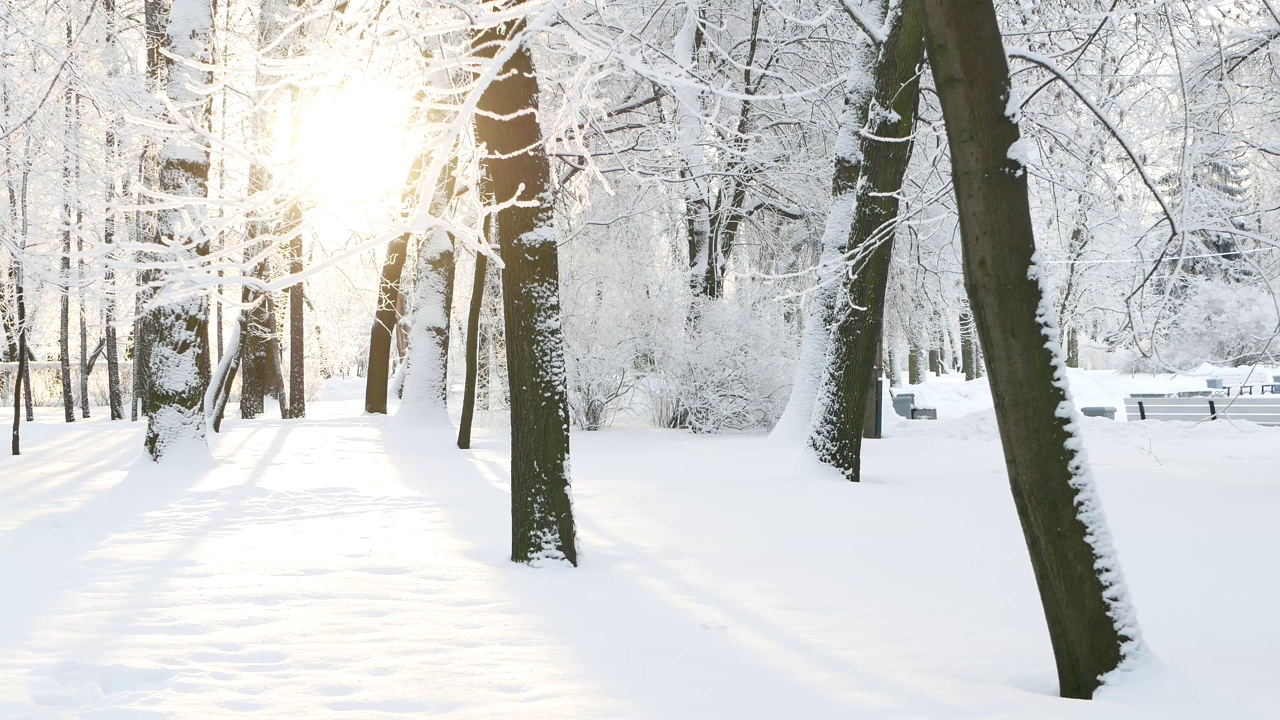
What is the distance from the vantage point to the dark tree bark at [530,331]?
5.50 metres

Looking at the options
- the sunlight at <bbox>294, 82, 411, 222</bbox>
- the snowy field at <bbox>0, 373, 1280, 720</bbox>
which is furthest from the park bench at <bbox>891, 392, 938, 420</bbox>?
the sunlight at <bbox>294, 82, 411, 222</bbox>

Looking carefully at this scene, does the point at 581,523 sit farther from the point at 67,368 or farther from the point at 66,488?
the point at 67,368

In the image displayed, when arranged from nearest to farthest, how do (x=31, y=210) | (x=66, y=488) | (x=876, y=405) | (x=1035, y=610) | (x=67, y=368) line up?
(x=1035, y=610)
(x=66, y=488)
(x=876, y=405)
(x=31, y=210)
(x=67, y=368)

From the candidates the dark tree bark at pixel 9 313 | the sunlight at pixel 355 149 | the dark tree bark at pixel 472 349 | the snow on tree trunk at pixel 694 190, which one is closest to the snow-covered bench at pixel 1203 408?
the snow on tree trunk at pixel 694 190

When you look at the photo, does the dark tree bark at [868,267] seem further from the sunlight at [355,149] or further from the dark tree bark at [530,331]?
the sunlight at [355,149]

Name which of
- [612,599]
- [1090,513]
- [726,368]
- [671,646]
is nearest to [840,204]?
[726,368]

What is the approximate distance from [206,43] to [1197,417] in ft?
54.3

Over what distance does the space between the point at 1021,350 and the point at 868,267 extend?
6001 millimetres

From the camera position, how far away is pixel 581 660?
384 cm

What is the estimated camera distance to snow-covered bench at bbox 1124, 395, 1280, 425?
1568 centimetres

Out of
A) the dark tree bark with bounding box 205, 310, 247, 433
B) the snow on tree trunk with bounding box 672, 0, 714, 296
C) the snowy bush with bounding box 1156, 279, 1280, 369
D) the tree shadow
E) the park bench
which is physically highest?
the snow on tree trunk with bounding box 672, 0, 714, 296

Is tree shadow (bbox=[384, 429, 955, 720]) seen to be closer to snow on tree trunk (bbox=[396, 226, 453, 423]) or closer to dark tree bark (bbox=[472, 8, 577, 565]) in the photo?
dark tree bark (bbox=[472, 8, 577, 565])

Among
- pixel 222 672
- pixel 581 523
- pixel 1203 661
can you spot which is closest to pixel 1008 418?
pixel 1203 661

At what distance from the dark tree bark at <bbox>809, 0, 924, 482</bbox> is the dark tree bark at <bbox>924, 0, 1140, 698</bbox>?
562 cm
